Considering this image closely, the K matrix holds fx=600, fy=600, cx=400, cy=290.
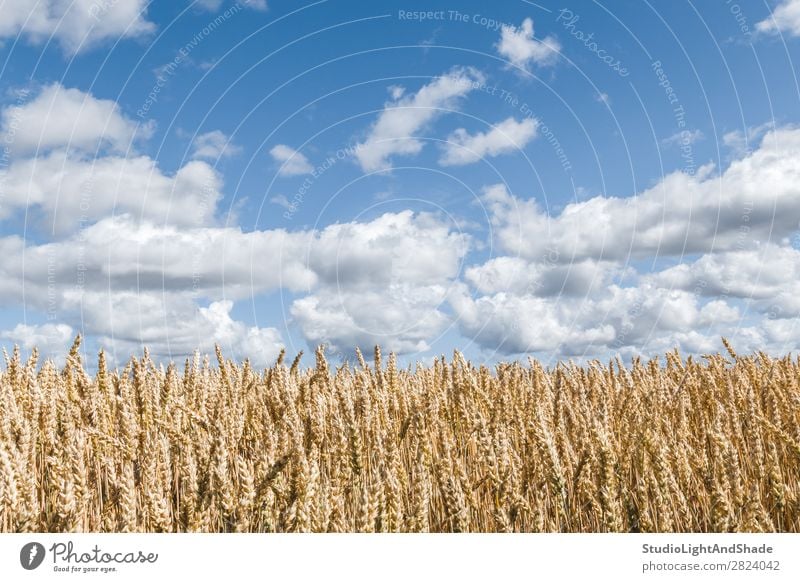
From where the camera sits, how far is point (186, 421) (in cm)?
435

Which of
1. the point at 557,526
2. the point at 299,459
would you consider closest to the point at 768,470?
the point at 557,526

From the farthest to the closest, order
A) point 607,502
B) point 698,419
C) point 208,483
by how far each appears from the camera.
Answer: point 698,419 < point 607,502 < point 208,483

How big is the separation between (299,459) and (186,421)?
217 centimetres

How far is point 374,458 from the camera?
3.88 metres
